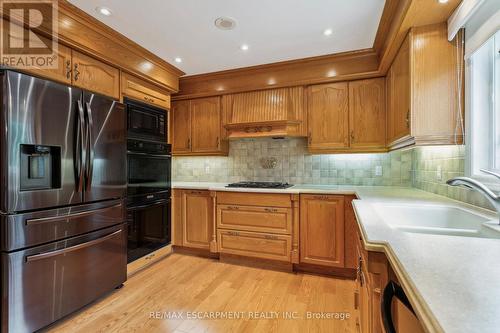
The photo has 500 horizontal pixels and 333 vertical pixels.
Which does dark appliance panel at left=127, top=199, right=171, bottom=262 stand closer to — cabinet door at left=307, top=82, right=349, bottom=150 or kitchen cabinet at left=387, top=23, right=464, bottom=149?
cabinet door at left=307, top=82, right=349, bottom=150

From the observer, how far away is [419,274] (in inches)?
22.6

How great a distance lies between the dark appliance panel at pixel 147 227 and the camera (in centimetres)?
231

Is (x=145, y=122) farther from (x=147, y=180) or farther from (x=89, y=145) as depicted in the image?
(x=89, y=145)

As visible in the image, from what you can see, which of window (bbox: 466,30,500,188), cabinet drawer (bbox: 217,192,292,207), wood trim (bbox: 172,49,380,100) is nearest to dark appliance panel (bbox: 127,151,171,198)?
cabinet drawer (bbox: 217,192,292,207)

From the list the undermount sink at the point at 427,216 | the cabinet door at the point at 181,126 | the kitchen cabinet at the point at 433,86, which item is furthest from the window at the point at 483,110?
the cabinet door at the point at 181,126

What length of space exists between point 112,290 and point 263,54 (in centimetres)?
274

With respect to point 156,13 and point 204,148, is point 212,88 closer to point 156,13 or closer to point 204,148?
point 204,148

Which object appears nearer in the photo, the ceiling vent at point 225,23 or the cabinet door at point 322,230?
the ceiling vent at point 225,23

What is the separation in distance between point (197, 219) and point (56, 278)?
1.45 metres

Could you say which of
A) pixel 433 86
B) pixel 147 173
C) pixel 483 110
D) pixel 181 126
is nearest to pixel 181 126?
pixel 181 126

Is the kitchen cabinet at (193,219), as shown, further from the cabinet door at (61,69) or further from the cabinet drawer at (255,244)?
the cabinet door at (61,69)

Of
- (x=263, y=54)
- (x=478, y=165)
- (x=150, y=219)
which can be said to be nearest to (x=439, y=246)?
(x=478, y=165)

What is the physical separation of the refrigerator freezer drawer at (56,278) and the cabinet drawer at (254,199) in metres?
1.14

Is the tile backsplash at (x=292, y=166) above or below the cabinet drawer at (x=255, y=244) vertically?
above
